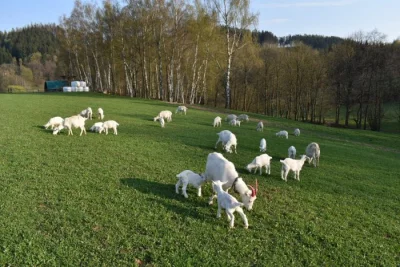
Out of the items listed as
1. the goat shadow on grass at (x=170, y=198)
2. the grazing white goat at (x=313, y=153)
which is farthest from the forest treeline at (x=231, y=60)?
the goat shadow on grass at (x=170, y=198)

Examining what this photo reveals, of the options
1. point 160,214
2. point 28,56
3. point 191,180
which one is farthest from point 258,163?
point 28,56

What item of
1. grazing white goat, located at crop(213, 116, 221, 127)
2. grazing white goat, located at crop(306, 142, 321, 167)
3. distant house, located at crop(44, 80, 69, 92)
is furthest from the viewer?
A: distant house, located at crop(44, 80, 69, 92)

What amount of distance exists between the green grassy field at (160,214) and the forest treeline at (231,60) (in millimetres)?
31042

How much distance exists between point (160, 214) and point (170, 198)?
99cm

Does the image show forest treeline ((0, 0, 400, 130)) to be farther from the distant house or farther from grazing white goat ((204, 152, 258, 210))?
grazing white goat ((204, 152, 258, 210))

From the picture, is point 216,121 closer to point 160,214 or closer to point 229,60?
point 160,214

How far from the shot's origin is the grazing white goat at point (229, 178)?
7887mm

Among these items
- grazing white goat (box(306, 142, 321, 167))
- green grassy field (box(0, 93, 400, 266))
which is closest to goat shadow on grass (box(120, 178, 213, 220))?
green grassy field (box(0, 93, 400, 266))

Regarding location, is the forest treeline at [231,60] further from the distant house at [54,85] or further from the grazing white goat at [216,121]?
the grazing white goat at [216,121]

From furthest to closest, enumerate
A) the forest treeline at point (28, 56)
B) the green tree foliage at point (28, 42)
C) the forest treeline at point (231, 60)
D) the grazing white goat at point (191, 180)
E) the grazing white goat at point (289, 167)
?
the green tree foliage at point (28, 42)
the forest treeline at point (28, 56)
the forest treeline at point (231, 60)
the grazing white goat at point (289, 167)
the grazing white goat at point (191, 180)

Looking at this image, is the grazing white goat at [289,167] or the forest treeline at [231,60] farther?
the forest treeline at [231,60]

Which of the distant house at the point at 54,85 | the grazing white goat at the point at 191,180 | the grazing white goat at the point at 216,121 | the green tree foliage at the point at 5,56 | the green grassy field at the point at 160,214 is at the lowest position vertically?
the green grassy field at the point at 160,214

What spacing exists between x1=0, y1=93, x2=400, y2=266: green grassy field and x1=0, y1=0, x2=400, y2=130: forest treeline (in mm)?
31042

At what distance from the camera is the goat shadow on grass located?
25.3ft
